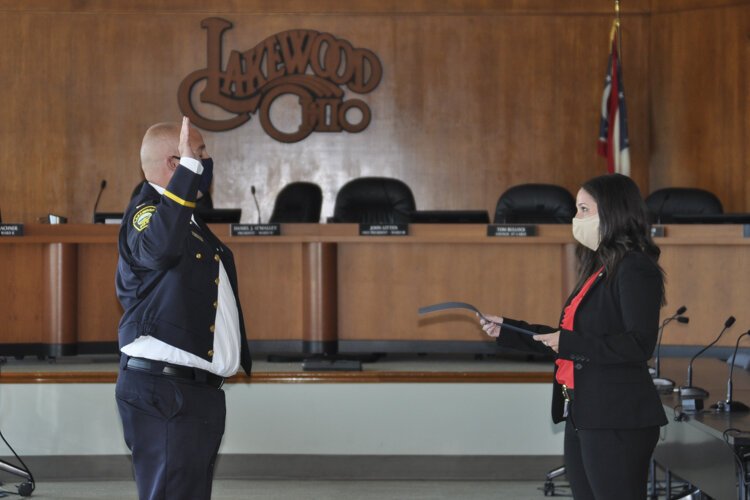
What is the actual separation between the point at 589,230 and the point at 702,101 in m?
6.64

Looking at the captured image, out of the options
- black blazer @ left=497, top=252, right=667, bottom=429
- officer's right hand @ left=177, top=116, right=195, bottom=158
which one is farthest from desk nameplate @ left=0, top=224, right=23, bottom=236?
black blazer @ left=497, top=252, right=667, bottom=429

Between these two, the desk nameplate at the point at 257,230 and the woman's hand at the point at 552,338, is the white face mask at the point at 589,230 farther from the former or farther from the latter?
the desk nameplate at the point at 257,230

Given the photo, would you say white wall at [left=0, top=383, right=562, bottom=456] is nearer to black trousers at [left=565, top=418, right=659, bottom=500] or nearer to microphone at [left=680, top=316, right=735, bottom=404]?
microphone at [left=680, top=316, right=735, bottom=404]

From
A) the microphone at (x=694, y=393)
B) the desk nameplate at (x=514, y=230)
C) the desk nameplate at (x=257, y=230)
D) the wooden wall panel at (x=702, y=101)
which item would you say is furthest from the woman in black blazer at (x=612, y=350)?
the wooden wall panel at (x=702, y=101)

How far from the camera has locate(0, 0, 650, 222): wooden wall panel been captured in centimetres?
898

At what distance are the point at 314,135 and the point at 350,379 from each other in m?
4.25

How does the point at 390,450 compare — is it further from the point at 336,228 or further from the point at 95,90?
the point at 95,90

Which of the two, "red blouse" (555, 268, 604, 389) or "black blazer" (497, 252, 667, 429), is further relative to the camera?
"red blouse" (555, 268, 604, 389)

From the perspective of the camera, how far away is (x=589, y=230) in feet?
8.89

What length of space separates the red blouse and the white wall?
250cm

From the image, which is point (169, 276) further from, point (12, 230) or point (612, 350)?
point (12, 230)

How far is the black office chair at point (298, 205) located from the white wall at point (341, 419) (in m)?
2.15

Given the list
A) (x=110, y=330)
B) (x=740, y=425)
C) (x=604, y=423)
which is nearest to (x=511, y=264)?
(x=110, y=330)

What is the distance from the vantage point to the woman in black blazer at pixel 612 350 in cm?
254
